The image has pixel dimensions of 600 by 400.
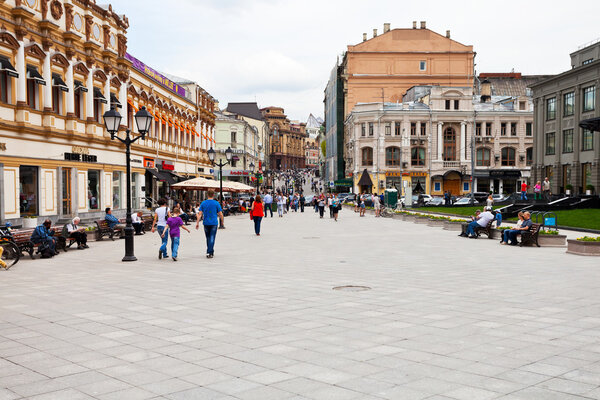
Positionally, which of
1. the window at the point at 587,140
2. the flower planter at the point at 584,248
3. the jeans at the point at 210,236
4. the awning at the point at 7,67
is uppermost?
the awning at the point at 7,67

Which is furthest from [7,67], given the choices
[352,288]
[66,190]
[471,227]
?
[471,227]

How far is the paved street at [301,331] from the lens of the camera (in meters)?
5.12

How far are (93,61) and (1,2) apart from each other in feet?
26.0

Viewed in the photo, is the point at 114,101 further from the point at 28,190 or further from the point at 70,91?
the point at 28,190

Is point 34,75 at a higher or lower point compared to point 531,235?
higher

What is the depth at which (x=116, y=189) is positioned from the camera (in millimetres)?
34625

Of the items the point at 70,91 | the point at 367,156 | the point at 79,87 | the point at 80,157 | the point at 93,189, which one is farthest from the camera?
the point at 367,156

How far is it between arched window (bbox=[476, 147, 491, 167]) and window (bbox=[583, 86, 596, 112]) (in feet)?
85.7

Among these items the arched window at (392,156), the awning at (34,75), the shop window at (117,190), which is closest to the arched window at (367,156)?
the arched window at (392,156)

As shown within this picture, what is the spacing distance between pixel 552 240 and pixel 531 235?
0.75m

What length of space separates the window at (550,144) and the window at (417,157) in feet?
69.0

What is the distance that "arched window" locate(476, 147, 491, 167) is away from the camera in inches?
2938

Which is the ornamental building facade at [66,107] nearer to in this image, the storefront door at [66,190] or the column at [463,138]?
the storefront door at [66,190]

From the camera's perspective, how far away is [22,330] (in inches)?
283
